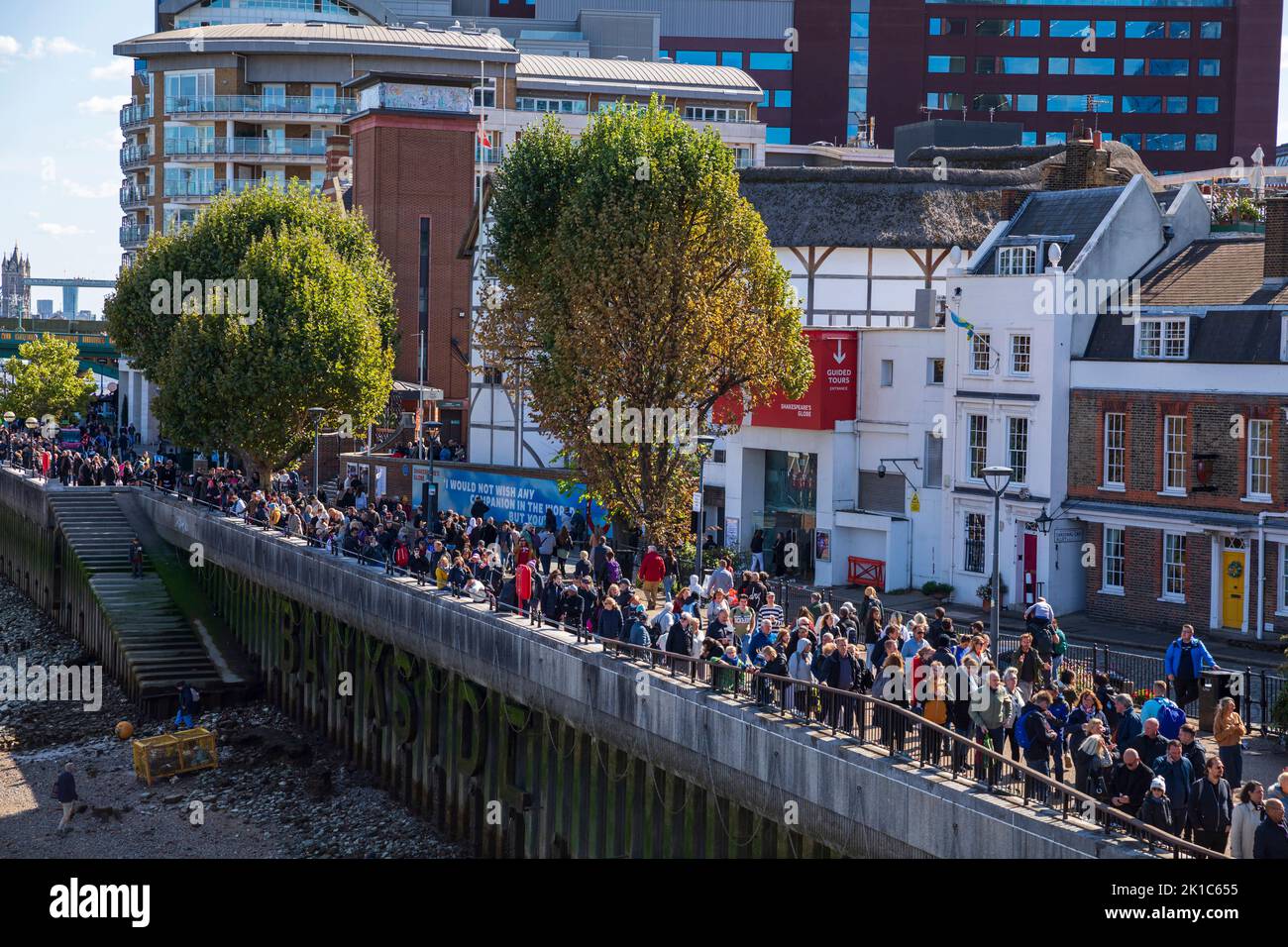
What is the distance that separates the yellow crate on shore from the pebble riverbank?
294 mm

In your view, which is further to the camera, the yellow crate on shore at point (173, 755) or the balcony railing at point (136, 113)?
the balcony railing at point (136, 113)

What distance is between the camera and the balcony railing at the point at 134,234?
111 meters

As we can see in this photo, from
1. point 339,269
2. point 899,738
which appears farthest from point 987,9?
point 899,738

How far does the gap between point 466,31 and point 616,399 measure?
219 feet

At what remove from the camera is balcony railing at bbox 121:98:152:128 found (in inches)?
4195

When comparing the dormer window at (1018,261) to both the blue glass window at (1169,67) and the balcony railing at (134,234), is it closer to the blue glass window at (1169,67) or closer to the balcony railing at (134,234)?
the blue glass window at (1169,67)

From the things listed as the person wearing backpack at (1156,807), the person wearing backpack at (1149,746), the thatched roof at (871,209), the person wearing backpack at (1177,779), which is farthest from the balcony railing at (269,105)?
the person wearing backpack at (1156,807)

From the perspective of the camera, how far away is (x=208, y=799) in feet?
122

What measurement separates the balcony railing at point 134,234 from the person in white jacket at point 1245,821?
103186 millimetres

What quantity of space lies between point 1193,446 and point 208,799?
79.1 ft

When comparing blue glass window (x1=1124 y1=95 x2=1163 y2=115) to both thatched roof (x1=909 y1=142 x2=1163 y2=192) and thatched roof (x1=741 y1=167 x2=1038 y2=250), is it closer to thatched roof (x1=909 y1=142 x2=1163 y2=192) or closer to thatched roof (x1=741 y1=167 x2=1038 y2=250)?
thatched roof (x1=909 y1=142 x2=1163 y2=192)

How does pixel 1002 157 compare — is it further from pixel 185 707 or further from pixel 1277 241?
pixel 185 707
